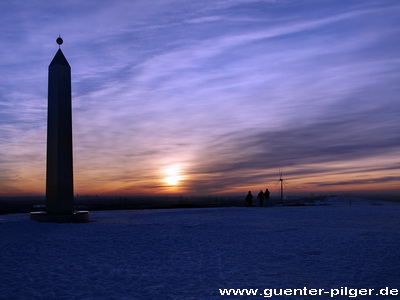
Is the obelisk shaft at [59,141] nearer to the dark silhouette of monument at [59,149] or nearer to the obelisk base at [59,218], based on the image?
the dark silhouette of monument at [59,149]

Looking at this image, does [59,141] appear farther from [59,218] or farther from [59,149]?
[59,218]

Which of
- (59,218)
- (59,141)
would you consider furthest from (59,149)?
(59,218)

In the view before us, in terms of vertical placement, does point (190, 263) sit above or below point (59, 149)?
below

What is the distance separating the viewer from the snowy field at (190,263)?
8.80m

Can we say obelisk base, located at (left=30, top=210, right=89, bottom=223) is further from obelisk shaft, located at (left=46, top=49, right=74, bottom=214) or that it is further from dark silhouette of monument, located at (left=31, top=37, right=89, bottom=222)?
obelisk shaft, located at (left=46, top=49, right=74, bottom=214)

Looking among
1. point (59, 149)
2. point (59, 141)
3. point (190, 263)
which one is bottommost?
point (190, 263)

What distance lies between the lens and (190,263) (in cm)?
1137

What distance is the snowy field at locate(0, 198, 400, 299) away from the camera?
8805 mm

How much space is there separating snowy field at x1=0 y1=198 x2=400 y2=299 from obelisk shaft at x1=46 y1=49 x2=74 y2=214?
656cm

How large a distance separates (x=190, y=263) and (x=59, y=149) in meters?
16.0

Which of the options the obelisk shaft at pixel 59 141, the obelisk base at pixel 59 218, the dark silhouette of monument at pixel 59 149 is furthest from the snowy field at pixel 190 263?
the obelisk shaft at pixel 59 141

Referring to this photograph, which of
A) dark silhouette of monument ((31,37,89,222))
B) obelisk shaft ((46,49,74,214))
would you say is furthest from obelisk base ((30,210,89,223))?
obelisk shaft ((46,49,74,214))

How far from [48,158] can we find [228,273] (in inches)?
720

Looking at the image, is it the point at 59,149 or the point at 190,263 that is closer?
the point at 190,263
